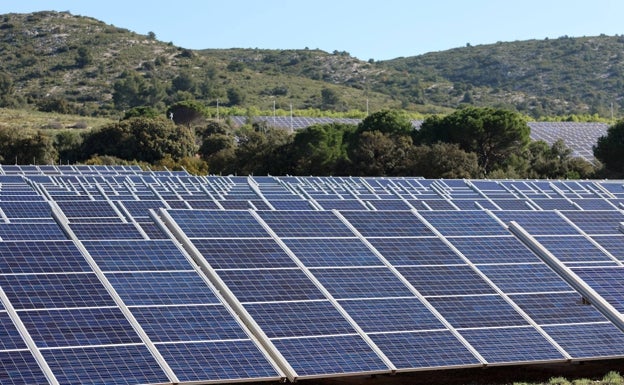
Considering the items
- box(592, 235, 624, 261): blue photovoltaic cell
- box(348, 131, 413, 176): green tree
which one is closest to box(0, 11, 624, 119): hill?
box(348, 131, 413, 176): green tree

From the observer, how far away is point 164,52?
614 ft

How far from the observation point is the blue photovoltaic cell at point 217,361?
68.6 ft

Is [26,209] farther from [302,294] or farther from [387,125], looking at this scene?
[387,125]

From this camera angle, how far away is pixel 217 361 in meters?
21.4

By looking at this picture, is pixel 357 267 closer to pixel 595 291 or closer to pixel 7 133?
pixel 595 291

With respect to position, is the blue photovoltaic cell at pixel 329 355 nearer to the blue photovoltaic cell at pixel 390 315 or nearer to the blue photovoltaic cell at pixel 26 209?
the blue photovoltaic cell at pixel 390 315

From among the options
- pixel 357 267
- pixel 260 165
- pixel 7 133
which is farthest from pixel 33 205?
pixel 7 133

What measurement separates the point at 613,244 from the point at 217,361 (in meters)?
12.1

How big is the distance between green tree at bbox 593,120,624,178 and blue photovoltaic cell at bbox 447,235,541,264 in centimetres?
5543

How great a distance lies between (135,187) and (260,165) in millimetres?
36180

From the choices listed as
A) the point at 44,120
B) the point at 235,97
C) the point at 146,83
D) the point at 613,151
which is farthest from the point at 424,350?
the point at 146,83

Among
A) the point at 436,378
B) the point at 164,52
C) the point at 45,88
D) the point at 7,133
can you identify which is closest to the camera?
the point at 436,378

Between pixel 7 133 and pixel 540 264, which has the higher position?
pixel 540 264

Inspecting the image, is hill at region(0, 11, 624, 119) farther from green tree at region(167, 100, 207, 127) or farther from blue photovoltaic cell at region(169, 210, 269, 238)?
blue photovoltaic cell at region(169, 210, 269, 238)
